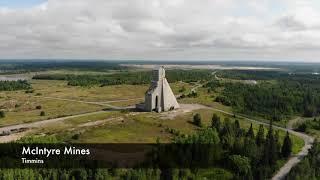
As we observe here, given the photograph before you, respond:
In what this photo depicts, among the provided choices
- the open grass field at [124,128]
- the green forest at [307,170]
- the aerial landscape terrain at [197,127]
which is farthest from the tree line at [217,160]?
the open grass field at [124,128]

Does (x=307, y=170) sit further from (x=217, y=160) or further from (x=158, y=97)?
(x=158, y=97)

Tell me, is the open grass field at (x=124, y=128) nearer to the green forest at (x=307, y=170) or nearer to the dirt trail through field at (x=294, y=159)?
the dirt trail through field at (x=294, y=159)

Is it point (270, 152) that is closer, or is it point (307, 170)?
point (307, 170)

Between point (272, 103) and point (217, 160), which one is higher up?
point (272, 103)

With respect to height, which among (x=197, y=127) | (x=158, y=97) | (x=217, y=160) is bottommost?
(x=217, y=160)

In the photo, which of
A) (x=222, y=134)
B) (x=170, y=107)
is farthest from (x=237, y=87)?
(x=222, y=134)

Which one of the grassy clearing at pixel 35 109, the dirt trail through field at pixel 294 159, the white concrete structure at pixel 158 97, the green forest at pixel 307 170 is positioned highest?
the white concrete structure at pixel 158 97

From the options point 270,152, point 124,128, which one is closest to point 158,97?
point 124,128

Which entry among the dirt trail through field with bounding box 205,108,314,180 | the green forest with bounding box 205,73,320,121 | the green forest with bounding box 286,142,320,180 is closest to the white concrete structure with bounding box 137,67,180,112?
the green forest with bounding box 205,73,320,121
